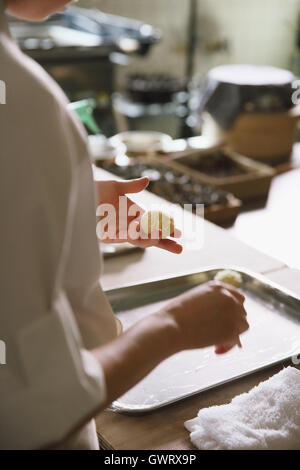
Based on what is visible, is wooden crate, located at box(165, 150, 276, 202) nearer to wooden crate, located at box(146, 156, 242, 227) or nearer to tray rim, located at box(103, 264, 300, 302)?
wooden crate, located at box(146, 156, 242, 227)

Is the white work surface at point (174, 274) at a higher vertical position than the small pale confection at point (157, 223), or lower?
lower

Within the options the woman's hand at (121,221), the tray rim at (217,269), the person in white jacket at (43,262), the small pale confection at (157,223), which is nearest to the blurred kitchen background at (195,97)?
the tray rim at (217,269)

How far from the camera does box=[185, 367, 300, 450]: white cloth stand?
2.96 feet

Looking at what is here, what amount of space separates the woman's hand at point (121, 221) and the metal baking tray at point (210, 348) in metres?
0.24

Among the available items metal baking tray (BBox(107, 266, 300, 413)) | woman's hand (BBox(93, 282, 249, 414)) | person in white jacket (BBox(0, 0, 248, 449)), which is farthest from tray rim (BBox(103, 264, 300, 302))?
person in white jacket (BBox(0, 0, 248, 449))

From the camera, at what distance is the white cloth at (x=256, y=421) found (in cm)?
90

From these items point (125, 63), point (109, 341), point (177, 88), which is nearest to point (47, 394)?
point (109, 341)

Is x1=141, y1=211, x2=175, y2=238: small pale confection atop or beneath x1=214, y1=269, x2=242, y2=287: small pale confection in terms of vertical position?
atop

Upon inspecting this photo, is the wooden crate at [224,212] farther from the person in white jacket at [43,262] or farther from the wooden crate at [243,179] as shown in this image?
the person in white jacket at [43,262]

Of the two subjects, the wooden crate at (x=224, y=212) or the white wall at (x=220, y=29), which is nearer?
the wooden crate at (x=224, y=212)

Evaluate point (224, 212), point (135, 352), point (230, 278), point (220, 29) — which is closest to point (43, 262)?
point (135, 352)

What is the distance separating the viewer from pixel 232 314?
0.82 metres

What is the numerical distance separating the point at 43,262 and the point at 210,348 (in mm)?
622

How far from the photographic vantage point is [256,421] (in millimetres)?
942
